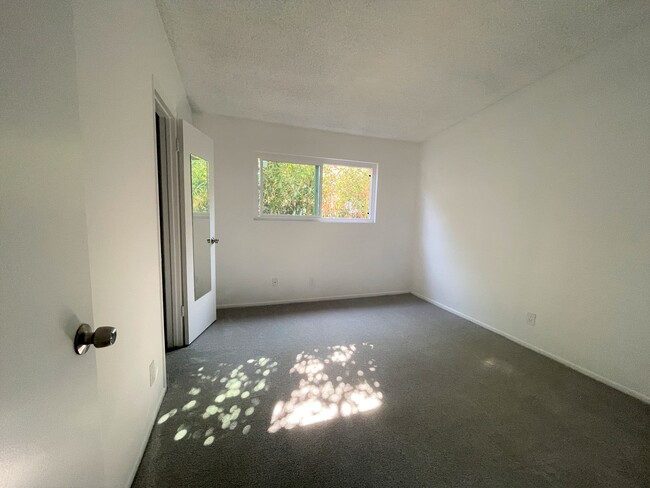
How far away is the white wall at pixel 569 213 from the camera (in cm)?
190

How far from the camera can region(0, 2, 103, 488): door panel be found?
416 mm

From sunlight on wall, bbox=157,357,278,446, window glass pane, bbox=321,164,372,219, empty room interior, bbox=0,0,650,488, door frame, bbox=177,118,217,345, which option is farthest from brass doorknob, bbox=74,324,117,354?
window glass pane, bbox=321,164,372,219

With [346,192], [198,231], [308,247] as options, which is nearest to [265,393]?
[198,231]

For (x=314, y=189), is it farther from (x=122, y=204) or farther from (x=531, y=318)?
(x=531, y=318)

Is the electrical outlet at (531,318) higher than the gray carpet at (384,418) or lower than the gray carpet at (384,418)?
higher

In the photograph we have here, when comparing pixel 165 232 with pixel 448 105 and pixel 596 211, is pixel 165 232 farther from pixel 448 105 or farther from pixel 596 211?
pixel 596 211

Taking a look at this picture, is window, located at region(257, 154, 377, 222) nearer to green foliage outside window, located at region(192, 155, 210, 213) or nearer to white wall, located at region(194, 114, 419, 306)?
white wall, located at region(194, 114, 419, 306)

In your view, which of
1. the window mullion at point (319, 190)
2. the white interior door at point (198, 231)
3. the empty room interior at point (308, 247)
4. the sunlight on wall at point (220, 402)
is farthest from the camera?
the window mullion at point (319, 190)

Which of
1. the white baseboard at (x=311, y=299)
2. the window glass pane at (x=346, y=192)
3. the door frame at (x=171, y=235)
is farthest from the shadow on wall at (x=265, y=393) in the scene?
the window glass pane at (x=346, y=192)

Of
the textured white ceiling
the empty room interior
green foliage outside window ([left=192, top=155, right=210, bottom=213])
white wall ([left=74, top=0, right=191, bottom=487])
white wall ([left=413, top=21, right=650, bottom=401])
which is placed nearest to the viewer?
the empty room interior

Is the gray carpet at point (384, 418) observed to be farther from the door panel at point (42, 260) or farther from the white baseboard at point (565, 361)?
the door panel at point (42, 260)

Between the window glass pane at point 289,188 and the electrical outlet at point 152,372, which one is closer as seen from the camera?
the electrical outlet at point 152,372

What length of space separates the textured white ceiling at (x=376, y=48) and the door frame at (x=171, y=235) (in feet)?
2.24

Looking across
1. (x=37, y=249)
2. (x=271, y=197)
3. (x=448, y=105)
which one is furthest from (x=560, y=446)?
(x=271, y=197)
